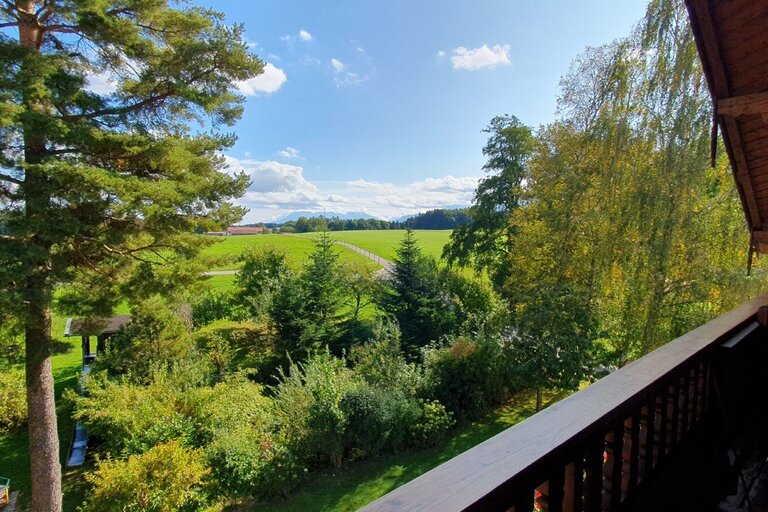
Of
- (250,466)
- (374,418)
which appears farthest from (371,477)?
(250,466)

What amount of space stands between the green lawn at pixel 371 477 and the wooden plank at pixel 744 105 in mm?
6570

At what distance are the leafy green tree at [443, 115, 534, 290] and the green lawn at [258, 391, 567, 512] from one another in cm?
678

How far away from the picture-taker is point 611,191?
596cm

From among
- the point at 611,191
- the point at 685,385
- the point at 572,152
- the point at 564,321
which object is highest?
the point at 572,152

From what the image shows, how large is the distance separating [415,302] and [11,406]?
11.2 m

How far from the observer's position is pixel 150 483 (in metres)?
5.02

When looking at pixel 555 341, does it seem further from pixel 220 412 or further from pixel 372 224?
pixel 372 224

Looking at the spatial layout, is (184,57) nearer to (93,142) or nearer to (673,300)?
(93,142)

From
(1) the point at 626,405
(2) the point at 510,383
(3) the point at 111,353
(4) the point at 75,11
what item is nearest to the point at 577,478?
(1) the point at 626,405

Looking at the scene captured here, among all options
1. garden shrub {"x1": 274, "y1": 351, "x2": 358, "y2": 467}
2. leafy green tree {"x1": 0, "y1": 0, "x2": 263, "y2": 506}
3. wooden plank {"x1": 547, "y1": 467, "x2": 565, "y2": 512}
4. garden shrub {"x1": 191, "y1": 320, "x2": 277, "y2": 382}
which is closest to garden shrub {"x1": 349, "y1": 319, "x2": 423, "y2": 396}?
garden shrub {"x1": 274, "y1": 351, "x2": 358, "y2": 467}

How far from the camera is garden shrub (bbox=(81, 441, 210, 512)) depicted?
16.0 feet

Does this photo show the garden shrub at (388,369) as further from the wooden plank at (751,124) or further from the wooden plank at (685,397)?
the wooden plank at (751,124)

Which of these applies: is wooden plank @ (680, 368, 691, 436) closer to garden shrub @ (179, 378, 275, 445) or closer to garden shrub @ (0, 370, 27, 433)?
garden shrub @ (179, 378, 275, 445)

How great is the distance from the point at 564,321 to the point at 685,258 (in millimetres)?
2322
